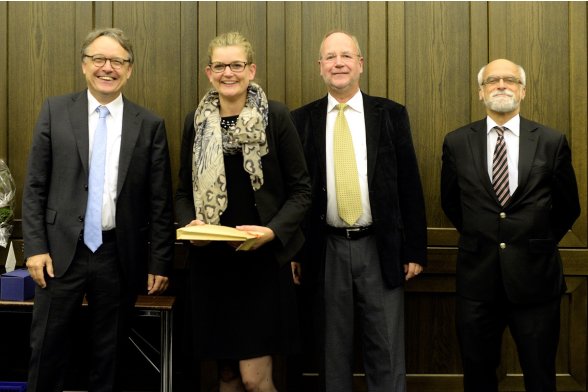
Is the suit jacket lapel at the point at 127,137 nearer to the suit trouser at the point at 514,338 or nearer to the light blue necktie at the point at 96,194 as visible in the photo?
the light blue necktie at the point at 96,194

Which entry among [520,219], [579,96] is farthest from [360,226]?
[579,96]

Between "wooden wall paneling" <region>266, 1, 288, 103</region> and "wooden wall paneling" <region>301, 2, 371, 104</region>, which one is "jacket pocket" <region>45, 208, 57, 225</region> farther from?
"wooden wall paneling" <region>301, 2, 371, 104</region>

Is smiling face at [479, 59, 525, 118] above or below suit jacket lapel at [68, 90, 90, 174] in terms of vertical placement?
above

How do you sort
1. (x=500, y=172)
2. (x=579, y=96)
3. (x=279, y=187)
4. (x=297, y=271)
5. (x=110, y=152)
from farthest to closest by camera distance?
(x=579, y=96)
(x=297, y=271)
(x=500, y=172)
(x=110, y=152)
(x=279, y=187)

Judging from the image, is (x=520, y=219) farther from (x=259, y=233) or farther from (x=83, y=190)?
(x=83, y=190)

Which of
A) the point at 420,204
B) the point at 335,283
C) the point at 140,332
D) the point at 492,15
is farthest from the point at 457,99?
the point at 140,332

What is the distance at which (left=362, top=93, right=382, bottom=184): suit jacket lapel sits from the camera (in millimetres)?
2541

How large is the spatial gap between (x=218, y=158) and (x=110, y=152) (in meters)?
0.50

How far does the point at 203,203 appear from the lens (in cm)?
215

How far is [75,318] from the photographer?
2303 mm

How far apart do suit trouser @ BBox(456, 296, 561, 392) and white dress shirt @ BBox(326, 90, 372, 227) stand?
0.59 metres

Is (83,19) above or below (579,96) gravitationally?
above

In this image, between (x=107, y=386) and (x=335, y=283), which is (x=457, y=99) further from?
(x=107, y=386)

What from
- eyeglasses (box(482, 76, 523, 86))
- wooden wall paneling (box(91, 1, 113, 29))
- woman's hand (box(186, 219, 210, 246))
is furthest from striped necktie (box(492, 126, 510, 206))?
wooden wall paneling (box(91, 1, 113, 29))
